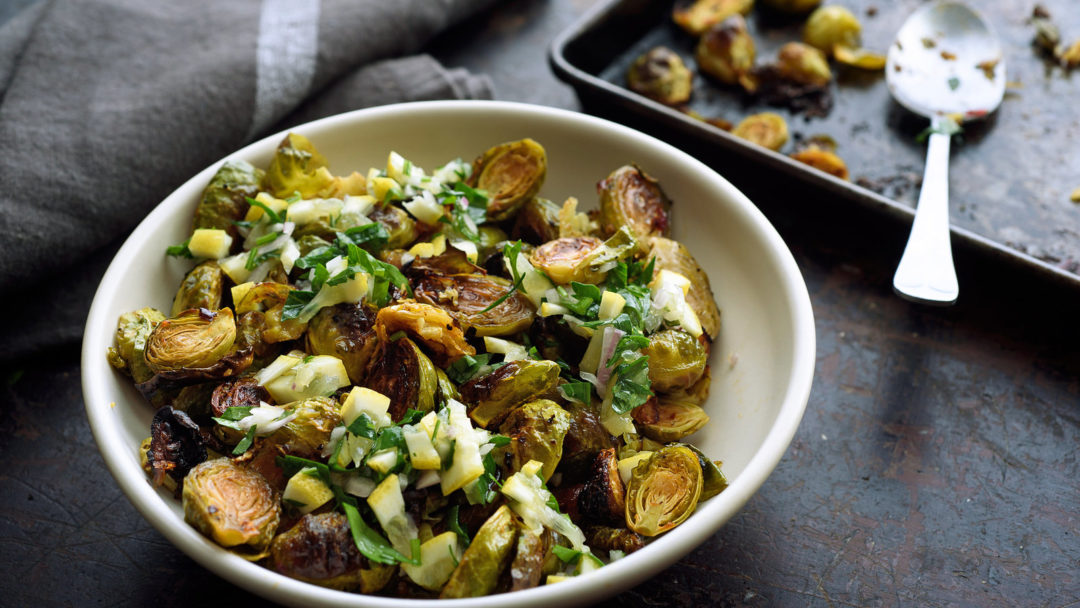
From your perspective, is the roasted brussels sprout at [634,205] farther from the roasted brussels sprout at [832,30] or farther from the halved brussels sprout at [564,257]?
the roasted brussels sprout at [832,30]

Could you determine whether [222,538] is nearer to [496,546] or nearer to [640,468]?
[496,546]

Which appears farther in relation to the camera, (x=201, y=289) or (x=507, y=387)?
(x=201, y=289)

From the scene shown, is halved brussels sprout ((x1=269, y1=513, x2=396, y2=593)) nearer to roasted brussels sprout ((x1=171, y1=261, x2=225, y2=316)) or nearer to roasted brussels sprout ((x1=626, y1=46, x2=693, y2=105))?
roasted brussels sprout ((x1=171, y1=261, x2=225, y2=316))

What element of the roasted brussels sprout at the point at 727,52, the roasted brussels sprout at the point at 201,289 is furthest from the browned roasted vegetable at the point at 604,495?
the roasted brussels sprout at the point at 727,52

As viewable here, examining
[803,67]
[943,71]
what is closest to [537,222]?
[803,67]

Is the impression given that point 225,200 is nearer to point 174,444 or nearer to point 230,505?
point 174,444

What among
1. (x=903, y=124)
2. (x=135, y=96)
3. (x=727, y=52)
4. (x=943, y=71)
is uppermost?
(x=135, y=96)

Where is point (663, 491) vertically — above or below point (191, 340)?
below
